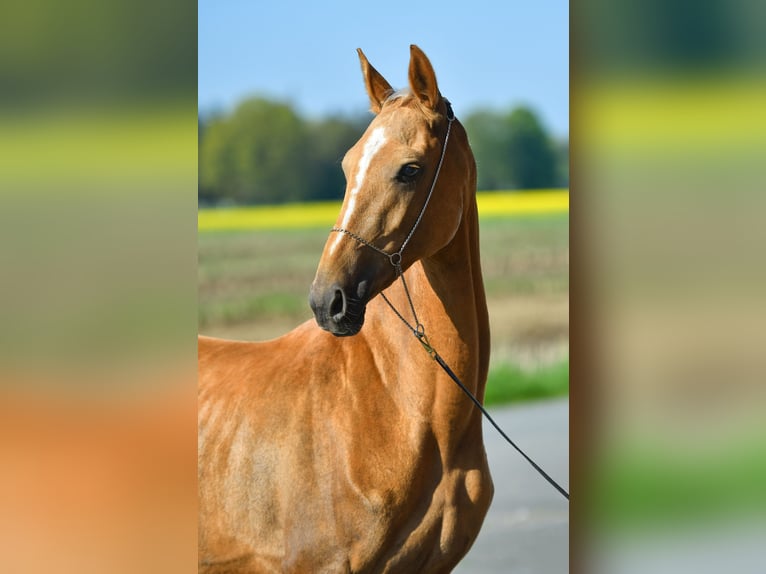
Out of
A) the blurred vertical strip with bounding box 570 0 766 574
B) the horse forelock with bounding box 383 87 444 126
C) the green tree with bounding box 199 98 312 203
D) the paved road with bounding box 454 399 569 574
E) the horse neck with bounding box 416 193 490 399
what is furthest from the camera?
the green tree with bounding box 199 98 312 203

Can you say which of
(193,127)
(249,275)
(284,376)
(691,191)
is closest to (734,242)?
(691,191)

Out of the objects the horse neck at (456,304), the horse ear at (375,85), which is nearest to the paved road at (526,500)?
Result: the horse neck at (456,304)

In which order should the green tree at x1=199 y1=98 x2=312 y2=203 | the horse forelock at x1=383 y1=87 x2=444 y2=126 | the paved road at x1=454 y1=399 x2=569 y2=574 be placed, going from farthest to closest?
the green tree at x1=199 y1=98 x2=312 y2=203, the paved road at x1=454 y1=399 x2=569 y2=574, the horse forelock at x1=383 y1=87 x2=444 y2=126

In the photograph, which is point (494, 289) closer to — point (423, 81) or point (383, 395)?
point (383, 395)

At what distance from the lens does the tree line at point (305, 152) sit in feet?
9.46

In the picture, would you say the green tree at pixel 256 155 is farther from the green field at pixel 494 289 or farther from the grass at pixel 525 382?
the grass at pixel 525 382

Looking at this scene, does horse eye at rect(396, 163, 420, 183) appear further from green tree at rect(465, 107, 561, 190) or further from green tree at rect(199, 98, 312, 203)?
green tree at rect(199, 98, 312, 203)

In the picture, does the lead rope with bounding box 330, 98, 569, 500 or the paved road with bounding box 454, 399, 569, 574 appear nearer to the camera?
the lead rope with bounding box 330, 98, 569, 500

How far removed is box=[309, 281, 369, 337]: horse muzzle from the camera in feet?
6.72

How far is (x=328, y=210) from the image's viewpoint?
2.99 m

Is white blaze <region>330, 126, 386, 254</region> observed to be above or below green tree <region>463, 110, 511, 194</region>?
below

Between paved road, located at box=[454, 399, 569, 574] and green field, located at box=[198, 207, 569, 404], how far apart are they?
5.3 inches

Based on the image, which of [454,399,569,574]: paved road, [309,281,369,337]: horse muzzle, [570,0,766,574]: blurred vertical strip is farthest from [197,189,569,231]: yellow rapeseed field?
[570,0,766,574]: blurred vertical strip

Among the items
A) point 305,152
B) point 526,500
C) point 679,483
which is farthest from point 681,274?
point 305,152
